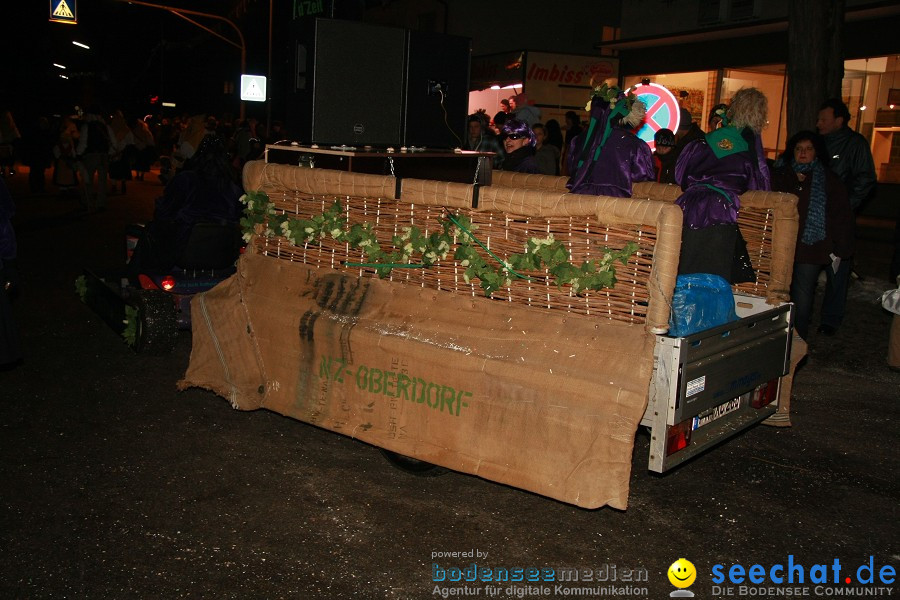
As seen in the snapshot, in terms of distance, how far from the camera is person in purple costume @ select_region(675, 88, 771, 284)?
17.9 feet

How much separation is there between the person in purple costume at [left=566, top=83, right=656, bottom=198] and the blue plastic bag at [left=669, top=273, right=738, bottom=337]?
82 cm

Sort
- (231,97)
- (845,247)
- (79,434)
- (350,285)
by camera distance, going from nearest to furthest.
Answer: (350,285) < (79,434) < (845,247) < (231,97)

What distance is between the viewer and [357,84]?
602 centimetres

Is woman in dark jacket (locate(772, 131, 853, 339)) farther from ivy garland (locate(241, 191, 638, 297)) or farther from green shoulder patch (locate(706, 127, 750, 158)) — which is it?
ivy garland (locate(241, 191, 638, 297))

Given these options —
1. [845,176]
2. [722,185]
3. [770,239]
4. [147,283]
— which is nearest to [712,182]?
[722,185]

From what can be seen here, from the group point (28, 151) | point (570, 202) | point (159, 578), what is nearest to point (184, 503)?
point (159, 578)

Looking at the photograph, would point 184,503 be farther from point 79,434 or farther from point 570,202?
point 570,202

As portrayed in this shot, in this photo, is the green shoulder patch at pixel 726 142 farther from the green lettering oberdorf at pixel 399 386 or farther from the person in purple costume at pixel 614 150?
the green lettering oberdorf at pixel 399 386

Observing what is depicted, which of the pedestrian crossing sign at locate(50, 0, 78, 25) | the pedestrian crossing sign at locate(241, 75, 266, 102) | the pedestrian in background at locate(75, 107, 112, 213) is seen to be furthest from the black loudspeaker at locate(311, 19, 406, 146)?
the pedestrian crossing sign at locate(50, 0, 78, 25)

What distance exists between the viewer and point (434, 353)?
4.46 metres

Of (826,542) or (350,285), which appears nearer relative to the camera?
(826,542)

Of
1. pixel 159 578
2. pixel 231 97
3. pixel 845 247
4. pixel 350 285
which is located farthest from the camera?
pixel 231 97

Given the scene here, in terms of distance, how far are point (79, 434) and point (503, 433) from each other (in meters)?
2.93

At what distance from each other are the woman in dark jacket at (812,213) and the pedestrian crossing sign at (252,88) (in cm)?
2132
